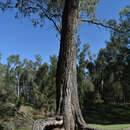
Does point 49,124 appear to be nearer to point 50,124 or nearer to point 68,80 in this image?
point 50,124

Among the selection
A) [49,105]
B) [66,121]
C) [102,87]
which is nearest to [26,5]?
[66,121]

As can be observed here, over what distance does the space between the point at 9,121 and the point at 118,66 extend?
1878 cm

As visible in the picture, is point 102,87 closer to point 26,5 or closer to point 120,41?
point 120,41

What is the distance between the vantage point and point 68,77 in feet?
9.29

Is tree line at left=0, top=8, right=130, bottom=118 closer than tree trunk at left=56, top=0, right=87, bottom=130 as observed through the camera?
No

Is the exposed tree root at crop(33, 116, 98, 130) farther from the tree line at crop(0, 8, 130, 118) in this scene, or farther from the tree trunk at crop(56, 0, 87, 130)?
the tree line at crop(0, 8, 130, 118)

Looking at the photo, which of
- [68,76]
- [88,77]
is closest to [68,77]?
[68,76]

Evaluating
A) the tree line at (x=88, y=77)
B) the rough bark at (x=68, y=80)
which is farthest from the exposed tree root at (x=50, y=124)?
the tree line at (x=88, y=77)

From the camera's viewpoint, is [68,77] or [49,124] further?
[68,77]

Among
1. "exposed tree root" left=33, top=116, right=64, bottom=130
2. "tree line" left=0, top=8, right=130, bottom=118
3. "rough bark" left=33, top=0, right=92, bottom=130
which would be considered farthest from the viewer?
"tree line" left=0, top=8, right=130, bottom=118

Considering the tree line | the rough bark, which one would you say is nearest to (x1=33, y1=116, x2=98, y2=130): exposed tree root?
the rough bark

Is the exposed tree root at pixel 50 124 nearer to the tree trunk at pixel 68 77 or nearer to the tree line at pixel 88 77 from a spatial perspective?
the tree trunk at pixel 68 77

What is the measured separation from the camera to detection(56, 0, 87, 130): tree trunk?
2.68m

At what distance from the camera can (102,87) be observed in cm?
2338
